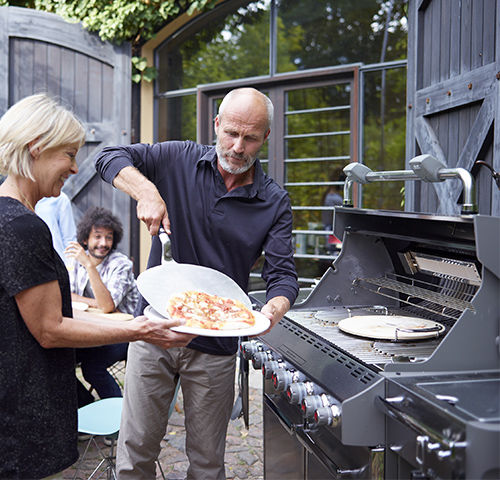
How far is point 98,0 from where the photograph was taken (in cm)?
641

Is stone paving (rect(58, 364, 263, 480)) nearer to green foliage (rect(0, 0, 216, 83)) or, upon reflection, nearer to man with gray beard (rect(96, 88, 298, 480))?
man with gray beard (rect(96, 88, 298, 480))

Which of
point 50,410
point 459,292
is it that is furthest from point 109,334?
point 459,292

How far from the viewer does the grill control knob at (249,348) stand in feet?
8.76

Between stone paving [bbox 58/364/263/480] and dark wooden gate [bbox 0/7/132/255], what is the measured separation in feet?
9.40

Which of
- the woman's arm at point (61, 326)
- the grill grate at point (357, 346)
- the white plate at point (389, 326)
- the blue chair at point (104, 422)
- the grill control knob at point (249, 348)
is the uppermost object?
the woman's arm at point (61, 326)

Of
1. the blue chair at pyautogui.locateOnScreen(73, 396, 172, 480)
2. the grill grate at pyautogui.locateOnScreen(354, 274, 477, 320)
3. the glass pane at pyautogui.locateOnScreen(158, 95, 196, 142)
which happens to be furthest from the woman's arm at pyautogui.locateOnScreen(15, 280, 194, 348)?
the glass pane at pyautogui.locateOnScreen(158, 95, 196, 142)

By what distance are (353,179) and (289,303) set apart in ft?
2.27

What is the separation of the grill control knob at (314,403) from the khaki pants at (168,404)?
0.77 meters

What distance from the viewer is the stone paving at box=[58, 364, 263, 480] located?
3.76m

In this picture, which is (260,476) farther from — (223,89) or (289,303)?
(223,89)

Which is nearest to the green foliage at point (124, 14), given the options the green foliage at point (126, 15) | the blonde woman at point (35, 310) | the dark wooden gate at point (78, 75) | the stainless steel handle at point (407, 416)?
the green foliage at point (126, 15)

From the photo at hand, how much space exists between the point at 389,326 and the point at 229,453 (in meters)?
2.22

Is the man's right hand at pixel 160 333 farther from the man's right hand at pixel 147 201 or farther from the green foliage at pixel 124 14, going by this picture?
the green foliage at pixel 124 14

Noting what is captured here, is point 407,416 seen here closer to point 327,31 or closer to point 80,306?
point 80,306
